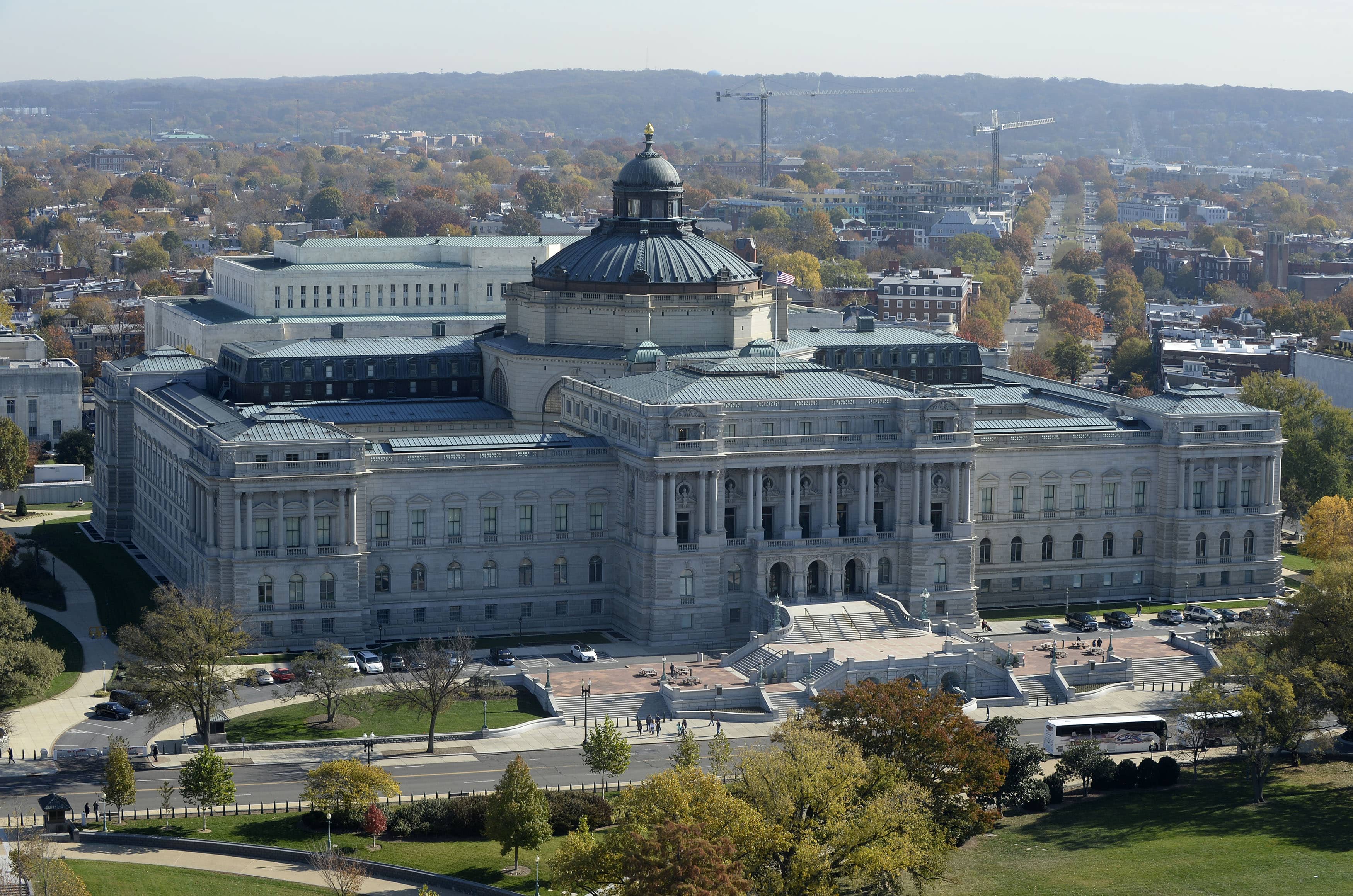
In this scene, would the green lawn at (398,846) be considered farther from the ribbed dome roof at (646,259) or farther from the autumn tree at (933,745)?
the ribbed dome roof at (646,259)

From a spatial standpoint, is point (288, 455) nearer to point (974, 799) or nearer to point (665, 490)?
point (665, 490)

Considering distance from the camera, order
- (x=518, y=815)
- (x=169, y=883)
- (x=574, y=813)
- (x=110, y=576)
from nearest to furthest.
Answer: (x=169, y=883), (x=518, y=815), (x=574, y=813), (x=110, y=576)

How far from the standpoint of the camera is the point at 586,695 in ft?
494

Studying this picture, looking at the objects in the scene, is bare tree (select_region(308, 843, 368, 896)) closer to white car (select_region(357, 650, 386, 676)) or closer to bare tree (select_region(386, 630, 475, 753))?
bare tree (select_region(386, 630, 475, 753))

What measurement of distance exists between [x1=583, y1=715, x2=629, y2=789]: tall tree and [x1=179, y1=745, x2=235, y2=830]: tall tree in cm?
2017

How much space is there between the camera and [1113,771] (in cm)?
13762

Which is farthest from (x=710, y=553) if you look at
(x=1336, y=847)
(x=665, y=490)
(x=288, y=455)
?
(x=1336, y=847)

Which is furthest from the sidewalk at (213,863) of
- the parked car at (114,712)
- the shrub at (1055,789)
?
the shrub at (1055,789)

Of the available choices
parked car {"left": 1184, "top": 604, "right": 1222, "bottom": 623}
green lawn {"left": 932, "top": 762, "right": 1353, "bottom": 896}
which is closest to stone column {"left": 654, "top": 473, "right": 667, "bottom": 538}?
green lawn {"left": 932, "top": 762, "right": 1353, "bottom": 896}

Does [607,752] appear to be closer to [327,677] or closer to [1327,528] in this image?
[327,677]

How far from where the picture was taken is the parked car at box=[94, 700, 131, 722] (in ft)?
480

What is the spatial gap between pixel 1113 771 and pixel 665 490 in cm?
4225

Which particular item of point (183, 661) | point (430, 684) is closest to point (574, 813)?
point (430, 684)

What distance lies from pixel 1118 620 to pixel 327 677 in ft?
205
